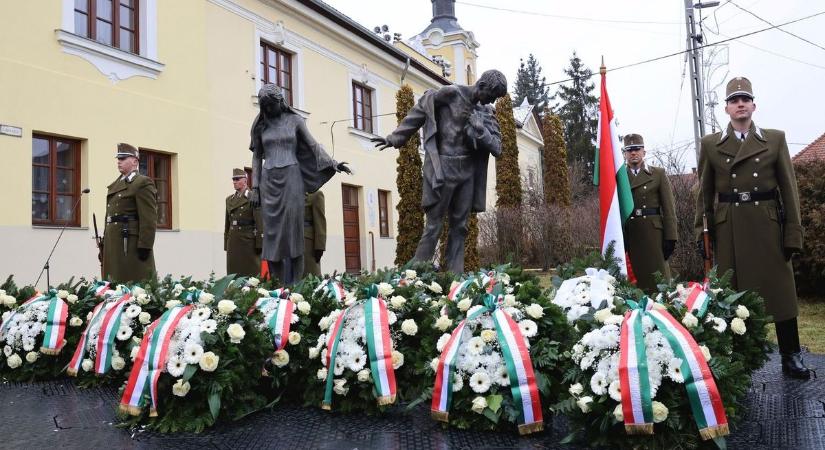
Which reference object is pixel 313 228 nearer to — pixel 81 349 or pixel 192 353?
pixel 81 349

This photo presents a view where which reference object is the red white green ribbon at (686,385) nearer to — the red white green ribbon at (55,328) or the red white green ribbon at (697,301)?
the red white green ribbon at (697,301)

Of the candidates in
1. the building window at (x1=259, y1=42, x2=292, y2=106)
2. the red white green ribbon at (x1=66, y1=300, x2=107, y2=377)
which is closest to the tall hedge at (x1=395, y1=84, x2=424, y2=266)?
the building window at (x1=259, y1=42, x2=292, y2=106)

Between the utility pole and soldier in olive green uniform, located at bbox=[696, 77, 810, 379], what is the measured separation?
10.2 metres

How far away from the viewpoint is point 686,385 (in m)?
2.30

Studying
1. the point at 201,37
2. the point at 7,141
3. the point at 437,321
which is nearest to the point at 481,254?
the point at 201,37

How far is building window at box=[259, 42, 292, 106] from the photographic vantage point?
14073 mm

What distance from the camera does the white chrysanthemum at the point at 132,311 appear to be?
3.75 metres

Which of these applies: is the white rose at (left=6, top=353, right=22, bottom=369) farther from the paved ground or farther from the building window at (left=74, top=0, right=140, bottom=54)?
the building window at (left=74, top=0, right=140, bottom=54)

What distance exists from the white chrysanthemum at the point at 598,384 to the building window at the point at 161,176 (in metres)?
10.00

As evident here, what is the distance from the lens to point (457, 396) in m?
2.74

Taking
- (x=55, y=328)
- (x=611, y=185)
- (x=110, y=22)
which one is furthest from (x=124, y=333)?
(x=110, y=22)

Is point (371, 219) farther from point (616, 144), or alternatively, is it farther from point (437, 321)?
point (437, 321)

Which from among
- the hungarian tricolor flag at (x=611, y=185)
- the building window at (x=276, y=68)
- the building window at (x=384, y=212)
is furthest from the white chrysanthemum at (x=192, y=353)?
the building window at (x=384, y=212)

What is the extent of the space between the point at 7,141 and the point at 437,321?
27.0ft
